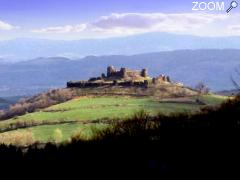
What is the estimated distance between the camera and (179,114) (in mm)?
14016

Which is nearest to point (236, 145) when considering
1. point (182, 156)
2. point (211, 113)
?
point (182, 156)

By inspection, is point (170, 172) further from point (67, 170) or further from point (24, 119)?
point (24, 119)

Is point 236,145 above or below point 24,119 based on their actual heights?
above

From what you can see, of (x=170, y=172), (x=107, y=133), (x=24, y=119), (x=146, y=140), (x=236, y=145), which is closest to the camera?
(x=170, y=172)

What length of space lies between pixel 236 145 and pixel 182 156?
3.47 ft

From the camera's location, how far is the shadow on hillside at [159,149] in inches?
Answer: 403

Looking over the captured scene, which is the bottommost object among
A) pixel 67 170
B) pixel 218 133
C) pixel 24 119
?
pixel 24 119

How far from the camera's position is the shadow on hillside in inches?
403

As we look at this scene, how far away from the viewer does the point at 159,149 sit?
11883 mm

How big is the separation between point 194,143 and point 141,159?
1.13 metres

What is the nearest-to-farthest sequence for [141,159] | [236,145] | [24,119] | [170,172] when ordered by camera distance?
[170,172], [236,145], [141,159], [24,119]

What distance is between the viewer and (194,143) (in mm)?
11438

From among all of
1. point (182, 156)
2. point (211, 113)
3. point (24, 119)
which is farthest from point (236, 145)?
point (24, 119)

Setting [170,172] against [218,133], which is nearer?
[170,172]
